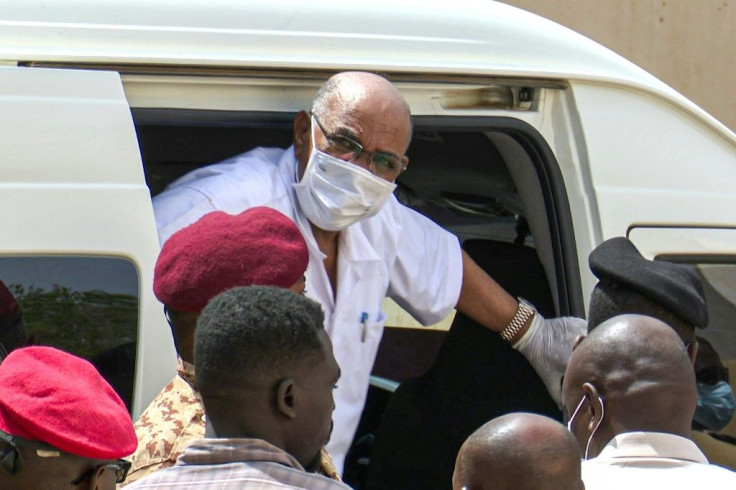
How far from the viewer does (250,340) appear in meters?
1.84

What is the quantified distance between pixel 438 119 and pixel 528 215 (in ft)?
1.86

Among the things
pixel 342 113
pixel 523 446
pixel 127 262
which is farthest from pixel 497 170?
pixel 523 446

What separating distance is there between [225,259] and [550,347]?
55.5 inches

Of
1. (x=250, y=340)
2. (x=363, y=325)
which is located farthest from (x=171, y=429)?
(x=363, y=325)

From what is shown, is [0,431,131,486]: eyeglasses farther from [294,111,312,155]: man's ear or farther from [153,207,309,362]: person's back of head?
[294,111,312,155]: man's ear

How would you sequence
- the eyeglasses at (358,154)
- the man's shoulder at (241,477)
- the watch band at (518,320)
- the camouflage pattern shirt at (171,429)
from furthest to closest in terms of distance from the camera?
the watch band at (518,320) < the eyeglasses at (358,154) < the camouflage pattern shirt at (171,429) < the man's shoulder at (241,477)

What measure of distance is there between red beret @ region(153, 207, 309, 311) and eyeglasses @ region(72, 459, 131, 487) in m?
0.38

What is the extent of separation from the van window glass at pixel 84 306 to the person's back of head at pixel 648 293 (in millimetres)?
1079

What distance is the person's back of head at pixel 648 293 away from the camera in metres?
2.70

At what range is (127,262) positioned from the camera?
2650 mm

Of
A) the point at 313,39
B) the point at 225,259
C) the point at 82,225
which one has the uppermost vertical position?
the point at 313,39

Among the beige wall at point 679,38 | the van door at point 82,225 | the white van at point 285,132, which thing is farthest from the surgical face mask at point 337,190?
the beige wall at point 679,38

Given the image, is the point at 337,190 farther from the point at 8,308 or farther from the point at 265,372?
the point at 265,372

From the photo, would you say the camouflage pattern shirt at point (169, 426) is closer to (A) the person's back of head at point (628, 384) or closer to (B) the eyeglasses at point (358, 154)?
(A) the person's back of head at point (628, 384)
